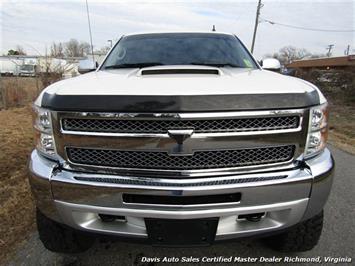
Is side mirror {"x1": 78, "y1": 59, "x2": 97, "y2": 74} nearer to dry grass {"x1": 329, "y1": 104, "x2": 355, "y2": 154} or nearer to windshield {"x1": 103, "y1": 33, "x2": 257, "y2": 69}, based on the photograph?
windshield {"x1": 103, "y1": 33, "x2": 257, "y2": 69}

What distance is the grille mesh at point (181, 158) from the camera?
6.18 ft

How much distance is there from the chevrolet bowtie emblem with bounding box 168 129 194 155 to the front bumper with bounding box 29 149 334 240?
0.17 metres

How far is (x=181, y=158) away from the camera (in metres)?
1.87

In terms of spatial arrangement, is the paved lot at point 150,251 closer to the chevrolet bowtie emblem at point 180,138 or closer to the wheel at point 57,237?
the wheel at point 57,237

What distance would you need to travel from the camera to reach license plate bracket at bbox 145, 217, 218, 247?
6.23ft

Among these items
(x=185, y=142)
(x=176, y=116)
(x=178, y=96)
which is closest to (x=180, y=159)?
(x=185, y=142)

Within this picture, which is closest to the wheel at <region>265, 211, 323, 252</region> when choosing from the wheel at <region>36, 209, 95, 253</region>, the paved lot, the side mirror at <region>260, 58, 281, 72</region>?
the paved lot

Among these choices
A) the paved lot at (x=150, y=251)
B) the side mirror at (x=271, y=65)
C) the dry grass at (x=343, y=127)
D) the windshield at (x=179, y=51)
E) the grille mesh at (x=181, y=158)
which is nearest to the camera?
the grille mesh at (x=181, y=158)

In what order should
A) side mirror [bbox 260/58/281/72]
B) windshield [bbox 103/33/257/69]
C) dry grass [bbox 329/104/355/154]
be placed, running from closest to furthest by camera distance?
windshield [bbox 103/33/257/69] < side mirror [bbox 260/58/281/72] < dry grass [bbox 329/104/355/154]

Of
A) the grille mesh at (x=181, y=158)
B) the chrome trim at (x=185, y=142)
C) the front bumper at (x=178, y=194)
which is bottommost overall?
the front bumper at (x=178, y=194)

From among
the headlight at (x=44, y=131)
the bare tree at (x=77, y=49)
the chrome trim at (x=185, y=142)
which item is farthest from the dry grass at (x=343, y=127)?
the bare tree at (x=77, y=49)

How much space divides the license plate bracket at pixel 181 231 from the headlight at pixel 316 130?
0.76 metres

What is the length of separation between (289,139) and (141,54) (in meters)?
1.98

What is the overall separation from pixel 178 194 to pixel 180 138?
0.32 metres
